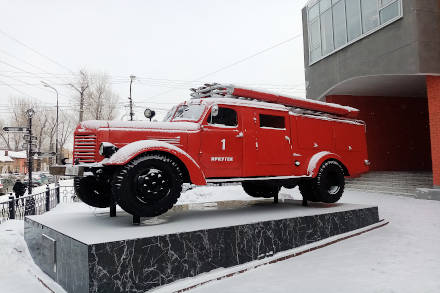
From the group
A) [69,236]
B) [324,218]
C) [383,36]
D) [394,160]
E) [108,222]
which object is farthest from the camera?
[394,160]

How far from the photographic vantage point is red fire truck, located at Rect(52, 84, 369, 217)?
4.55 meters

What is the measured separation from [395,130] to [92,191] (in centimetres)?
1793

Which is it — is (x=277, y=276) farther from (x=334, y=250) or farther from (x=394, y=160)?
(x=394, y=160)

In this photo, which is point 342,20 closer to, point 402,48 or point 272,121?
point 402,48

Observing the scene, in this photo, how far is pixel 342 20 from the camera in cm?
1586

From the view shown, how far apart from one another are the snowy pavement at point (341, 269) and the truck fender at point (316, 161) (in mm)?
1348

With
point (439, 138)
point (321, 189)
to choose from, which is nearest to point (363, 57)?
point (439, 138)

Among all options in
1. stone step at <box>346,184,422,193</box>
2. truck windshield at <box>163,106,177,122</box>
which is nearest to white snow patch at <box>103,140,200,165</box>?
truck windshield at <box>163,106,177,122</box>

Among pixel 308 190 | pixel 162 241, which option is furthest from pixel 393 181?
pixel 162 241

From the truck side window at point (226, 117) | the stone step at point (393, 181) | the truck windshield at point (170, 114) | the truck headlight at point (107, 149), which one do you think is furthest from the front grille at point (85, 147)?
the stone step at point (393, 181)

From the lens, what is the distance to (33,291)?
4.36 metres

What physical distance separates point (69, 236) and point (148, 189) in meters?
1.10

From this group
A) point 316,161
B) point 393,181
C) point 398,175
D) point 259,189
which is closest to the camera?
point 316,161

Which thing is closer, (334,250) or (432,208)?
(334,250)
